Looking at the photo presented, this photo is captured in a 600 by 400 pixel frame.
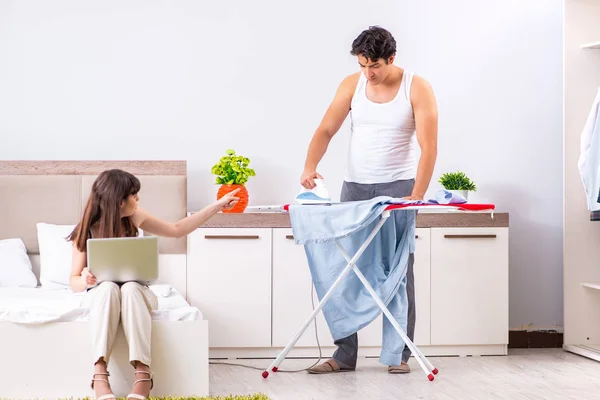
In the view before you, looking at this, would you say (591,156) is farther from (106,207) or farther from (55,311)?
(55,311)

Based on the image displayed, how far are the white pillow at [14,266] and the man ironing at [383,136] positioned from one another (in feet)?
4.63

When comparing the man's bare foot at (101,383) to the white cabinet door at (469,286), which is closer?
the man's bare foot at (101,383)

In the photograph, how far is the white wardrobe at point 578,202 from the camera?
446 cm

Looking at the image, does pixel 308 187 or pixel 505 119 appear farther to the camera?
pixel 505 119

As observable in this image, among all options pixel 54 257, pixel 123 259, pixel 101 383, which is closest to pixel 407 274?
pixel 123 259

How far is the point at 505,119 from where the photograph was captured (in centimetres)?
479

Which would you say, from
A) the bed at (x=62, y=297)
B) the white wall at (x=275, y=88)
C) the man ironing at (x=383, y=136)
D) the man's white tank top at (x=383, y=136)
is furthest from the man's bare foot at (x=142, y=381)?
the white wall at (x=275, y=88)

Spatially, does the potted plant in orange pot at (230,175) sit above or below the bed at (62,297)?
above

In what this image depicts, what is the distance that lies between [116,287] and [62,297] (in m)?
0.59

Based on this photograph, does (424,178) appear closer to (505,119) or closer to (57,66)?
(505,119)

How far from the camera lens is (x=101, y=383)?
2.83m

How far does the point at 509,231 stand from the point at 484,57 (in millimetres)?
992

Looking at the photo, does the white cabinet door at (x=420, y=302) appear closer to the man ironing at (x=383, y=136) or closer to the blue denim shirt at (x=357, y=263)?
the man ironing at (x=383, y=136)

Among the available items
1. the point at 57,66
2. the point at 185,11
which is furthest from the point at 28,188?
the point at 185,11
